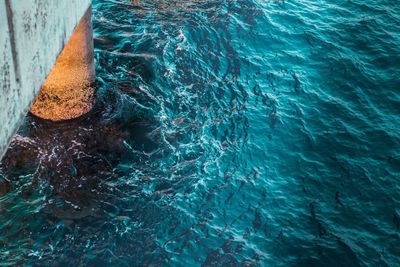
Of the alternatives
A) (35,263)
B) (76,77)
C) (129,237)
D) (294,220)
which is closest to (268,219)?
(294,220)

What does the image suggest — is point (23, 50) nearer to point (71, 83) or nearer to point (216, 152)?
point (71, 83)

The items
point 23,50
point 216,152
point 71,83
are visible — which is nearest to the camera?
point 23,50

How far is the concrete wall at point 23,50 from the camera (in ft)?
31.3

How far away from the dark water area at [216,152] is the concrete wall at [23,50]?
17.4 feet

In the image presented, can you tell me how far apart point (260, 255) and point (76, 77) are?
9.19 meters

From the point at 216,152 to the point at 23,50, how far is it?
925 centimetres

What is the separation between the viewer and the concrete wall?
9555 mm

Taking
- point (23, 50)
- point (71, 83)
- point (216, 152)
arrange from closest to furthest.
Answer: point (23, 50) < point (216, 152) < point (71, 83)

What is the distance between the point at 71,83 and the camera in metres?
18.5

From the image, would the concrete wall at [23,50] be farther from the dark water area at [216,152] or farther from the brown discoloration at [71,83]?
the dark water area at [216,152]

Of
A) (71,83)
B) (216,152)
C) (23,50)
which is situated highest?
(23,50)

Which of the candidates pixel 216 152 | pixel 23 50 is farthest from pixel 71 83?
pixel 23 50

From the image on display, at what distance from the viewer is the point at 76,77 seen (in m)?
18.6

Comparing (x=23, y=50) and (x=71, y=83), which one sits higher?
(x=23, y=50)
